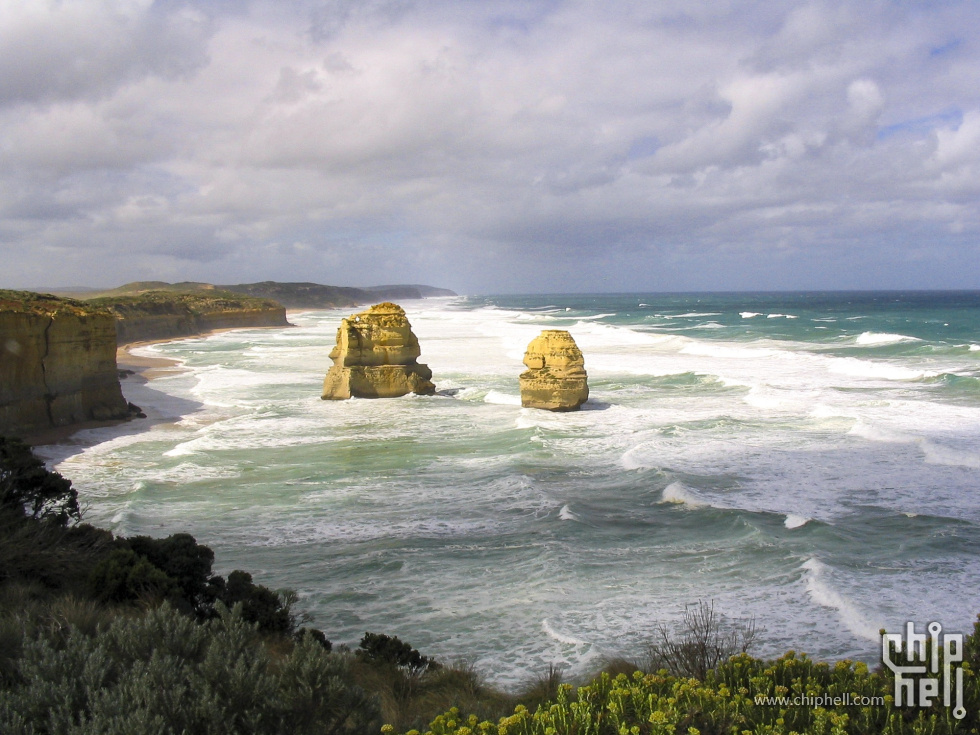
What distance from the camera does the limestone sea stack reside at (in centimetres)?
2522

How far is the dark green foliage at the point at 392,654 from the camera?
7238mm

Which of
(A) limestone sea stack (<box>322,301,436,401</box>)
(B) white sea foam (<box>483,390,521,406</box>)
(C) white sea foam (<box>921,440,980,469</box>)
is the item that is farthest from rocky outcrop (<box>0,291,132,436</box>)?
(C) white sea foam (<box>921,440,980,469</box>)

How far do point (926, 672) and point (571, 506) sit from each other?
26.1 feet

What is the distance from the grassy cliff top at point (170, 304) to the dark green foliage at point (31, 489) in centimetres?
4436

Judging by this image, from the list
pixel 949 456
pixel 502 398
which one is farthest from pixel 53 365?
pixel 949 456

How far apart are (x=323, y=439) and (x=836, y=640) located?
44.6ft

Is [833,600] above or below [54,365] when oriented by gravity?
below

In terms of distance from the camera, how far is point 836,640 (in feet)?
27.2

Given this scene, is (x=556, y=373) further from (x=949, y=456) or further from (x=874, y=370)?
(x=874, y=370)

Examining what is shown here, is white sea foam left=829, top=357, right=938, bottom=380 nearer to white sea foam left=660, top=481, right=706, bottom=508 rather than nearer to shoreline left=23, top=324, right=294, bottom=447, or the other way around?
white sea foam left=660, top=481, right=706, bottom=508

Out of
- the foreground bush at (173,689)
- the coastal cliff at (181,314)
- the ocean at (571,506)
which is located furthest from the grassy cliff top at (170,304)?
the foreground bush at (173,689)

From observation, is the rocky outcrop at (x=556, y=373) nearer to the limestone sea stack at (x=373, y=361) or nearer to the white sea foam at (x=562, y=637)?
the limestone sea stack at (x=373, y=361)

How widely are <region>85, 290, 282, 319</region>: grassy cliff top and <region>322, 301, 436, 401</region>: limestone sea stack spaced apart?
111 ft

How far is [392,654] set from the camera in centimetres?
731
